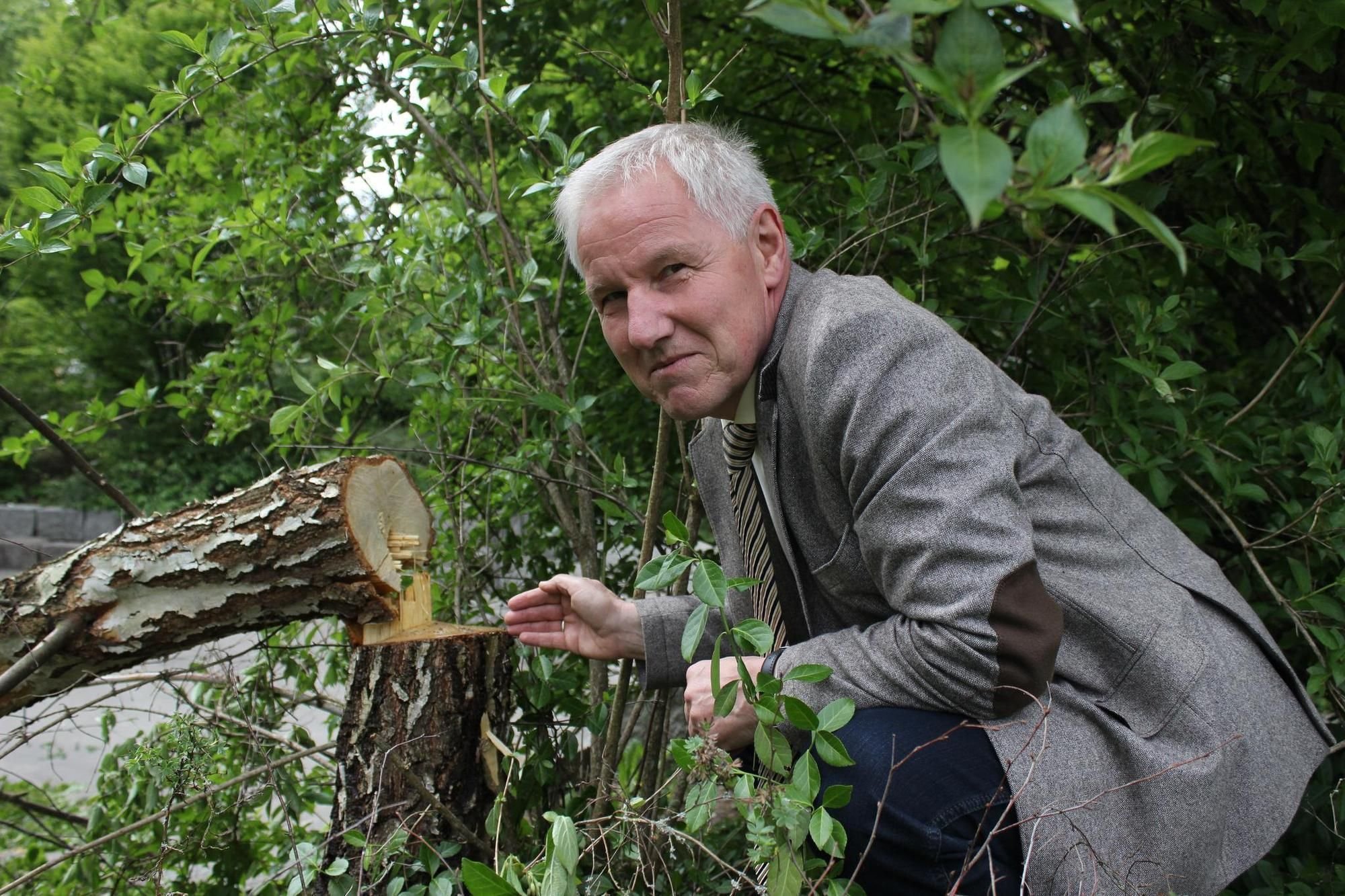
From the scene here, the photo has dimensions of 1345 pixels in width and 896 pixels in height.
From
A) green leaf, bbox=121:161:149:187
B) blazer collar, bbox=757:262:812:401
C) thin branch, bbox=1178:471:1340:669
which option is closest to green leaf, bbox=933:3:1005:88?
blazer collar, bbox=757:262:812:401

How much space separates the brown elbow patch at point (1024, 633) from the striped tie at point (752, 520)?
0.55 metres

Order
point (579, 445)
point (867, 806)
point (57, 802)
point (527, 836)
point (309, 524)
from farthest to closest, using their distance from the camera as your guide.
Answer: point (57, 802) < point (579, 445) < point (527, 836) < point (309, 524) < point (867, 806)

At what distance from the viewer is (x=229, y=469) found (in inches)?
485

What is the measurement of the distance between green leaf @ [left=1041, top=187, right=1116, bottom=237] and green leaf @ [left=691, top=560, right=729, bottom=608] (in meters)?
0.90

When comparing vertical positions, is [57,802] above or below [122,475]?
above

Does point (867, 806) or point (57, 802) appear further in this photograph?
point (57, 802)

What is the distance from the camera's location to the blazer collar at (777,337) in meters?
Result: 1.98

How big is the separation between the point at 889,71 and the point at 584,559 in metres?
1.79

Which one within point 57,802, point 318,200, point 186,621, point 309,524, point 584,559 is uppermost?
point 318,200

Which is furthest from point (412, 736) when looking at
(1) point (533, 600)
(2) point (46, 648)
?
(2) point (46, 648)

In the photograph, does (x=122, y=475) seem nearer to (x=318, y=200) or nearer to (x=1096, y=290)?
(x=318, y=200)

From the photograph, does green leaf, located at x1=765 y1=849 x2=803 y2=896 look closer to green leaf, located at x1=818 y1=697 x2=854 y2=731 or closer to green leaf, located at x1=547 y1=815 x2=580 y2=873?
green leaf, located at x1=818 y1=697 x2=854 y2=731

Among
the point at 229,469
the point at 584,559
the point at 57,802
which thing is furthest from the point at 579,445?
the point at 229,469

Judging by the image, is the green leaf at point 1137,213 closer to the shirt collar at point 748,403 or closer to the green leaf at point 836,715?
the green leaf at point 836,715
